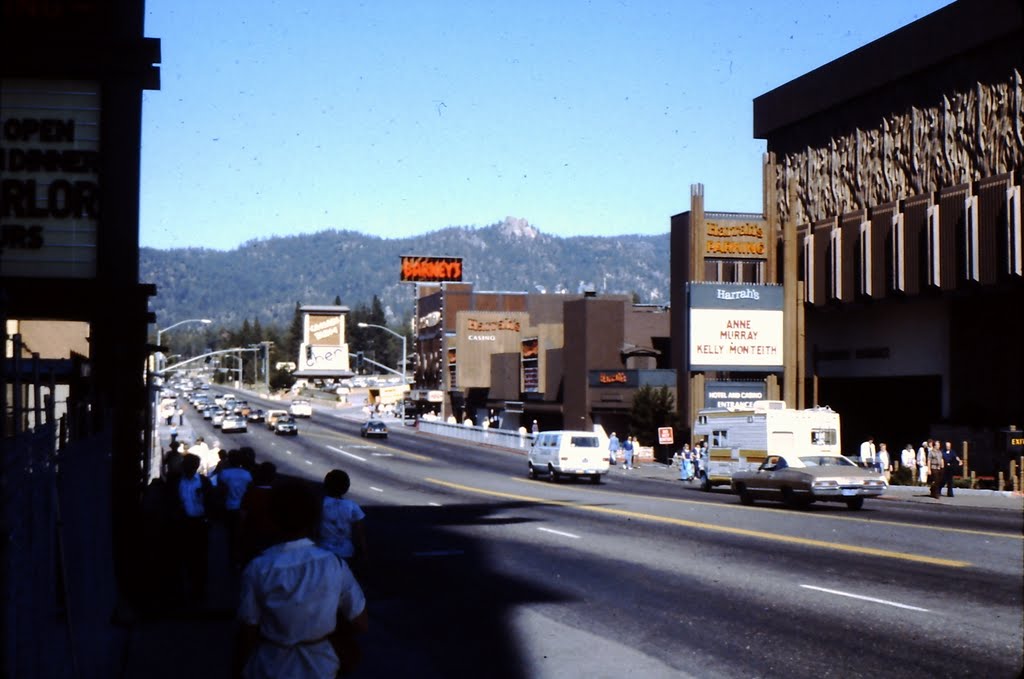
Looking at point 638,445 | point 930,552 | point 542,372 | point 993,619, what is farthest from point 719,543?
point 542,372

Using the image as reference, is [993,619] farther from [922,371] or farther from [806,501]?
[922,371]

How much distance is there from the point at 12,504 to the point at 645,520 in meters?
23.9

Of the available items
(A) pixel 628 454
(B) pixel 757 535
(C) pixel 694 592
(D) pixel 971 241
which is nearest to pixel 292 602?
(C) pixel 694 592

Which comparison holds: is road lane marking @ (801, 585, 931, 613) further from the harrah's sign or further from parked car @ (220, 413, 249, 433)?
the harrah's sign

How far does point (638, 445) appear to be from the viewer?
7088 cm

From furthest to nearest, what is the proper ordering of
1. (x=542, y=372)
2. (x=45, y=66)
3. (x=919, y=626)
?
(x=542, y=372) < (x=45, y=66) < (x=919, y=626)

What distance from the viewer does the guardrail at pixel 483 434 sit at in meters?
84.3

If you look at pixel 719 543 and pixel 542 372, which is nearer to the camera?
pixel 719 543

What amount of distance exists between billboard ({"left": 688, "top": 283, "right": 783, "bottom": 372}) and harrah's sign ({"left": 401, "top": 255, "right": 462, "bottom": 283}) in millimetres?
118919

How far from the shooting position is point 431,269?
590 ft

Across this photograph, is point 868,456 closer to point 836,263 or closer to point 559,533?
point 836,263

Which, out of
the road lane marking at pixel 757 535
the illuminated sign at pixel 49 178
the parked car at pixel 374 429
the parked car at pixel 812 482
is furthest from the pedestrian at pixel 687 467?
the illuminated sign at pixel 49 178

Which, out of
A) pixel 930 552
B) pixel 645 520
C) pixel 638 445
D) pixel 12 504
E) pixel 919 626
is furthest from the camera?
pixel 638 445

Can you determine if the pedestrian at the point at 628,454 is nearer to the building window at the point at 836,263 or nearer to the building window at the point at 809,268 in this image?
the building window at the point at 809,268
